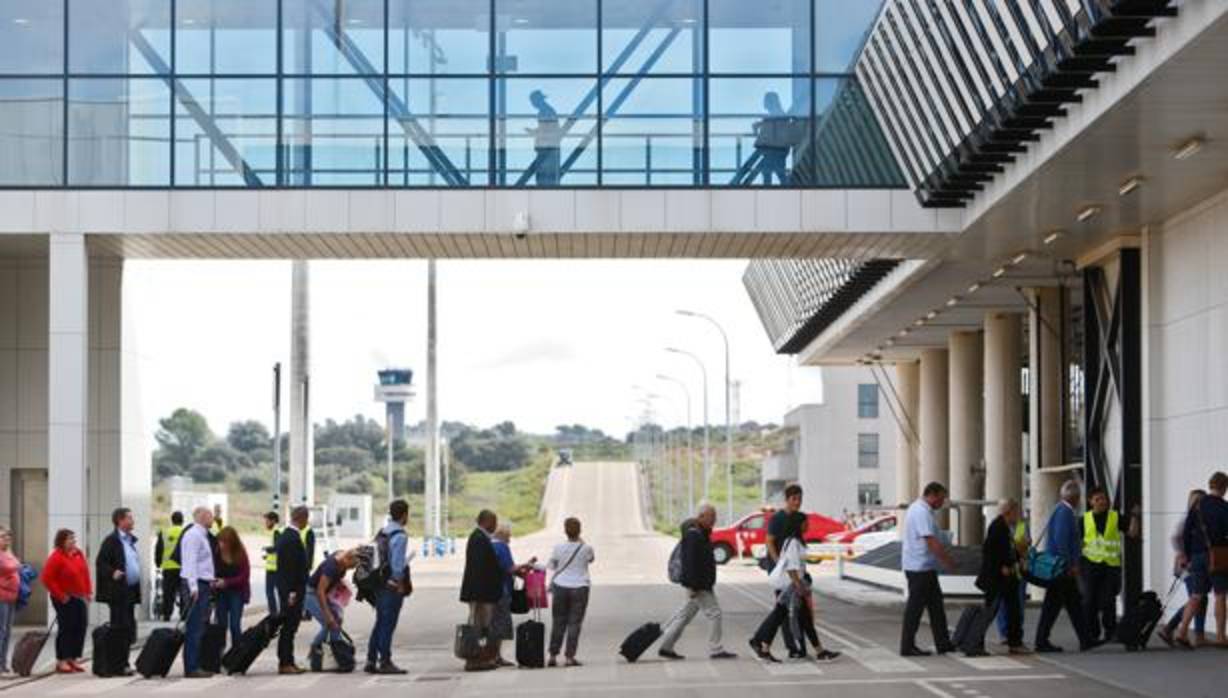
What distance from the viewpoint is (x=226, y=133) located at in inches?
1206

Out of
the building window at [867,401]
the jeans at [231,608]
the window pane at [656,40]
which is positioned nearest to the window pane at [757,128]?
the window pane at [656,40]

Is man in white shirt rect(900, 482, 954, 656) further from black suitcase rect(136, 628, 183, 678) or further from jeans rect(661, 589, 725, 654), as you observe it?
black suitcase rect(136, 628, 183, 678)

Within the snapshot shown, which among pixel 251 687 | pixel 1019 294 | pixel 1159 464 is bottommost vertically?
pixel 251 687

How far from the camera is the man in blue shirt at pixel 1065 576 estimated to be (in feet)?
74.2

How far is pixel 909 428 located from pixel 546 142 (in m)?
29.9

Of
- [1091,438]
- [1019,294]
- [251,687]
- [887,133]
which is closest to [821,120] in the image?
[887,133]

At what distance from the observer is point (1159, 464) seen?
2781 cm

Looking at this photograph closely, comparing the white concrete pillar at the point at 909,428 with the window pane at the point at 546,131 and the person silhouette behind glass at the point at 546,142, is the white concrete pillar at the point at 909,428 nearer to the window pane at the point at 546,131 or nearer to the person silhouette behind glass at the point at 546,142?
the window pane at the point at 546,131

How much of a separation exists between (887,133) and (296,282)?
2967 centimetres

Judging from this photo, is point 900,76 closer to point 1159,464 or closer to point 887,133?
point 887,133

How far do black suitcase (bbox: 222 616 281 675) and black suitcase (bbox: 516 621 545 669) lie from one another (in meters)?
2.59

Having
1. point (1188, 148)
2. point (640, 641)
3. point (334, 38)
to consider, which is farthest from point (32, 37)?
point (1188, 148)

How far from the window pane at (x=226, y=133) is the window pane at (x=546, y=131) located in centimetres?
333

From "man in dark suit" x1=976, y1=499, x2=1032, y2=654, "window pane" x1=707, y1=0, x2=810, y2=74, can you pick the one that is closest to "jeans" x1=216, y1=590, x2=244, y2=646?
"man in dark suit" x1=976, y1=499, x2=1032, y2=654
